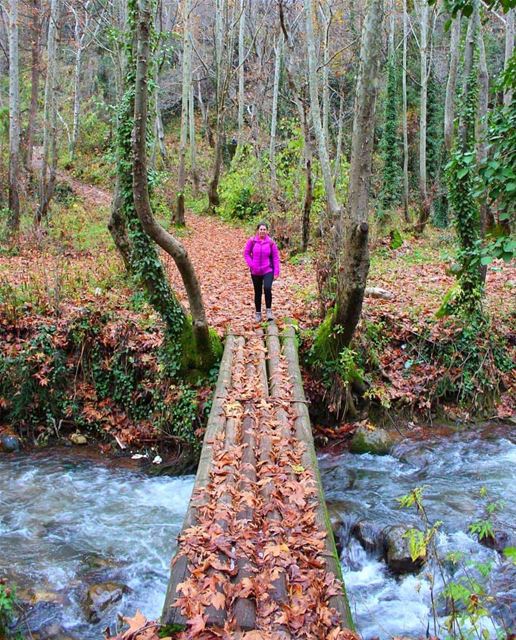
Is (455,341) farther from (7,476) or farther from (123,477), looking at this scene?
(7,476)

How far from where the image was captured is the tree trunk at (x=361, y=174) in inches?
268

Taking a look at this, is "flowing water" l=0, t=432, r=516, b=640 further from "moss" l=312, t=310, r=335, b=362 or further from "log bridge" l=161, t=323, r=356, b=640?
"moss" l=312, t=310, r=335, b=362

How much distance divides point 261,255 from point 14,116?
9.67 meters

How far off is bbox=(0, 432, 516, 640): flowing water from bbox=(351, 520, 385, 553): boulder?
8 cm

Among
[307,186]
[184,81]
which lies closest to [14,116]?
[184,81]

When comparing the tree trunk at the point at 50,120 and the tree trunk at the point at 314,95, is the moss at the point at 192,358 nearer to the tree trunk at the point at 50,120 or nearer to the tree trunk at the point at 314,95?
the tree trunk at the point at 314,95

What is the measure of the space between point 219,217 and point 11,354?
15.8 meters

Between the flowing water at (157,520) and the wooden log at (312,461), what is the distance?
951 millimetres

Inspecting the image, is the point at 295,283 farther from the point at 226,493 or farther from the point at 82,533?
the point at 226,493

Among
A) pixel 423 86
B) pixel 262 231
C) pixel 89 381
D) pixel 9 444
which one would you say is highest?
pixel 423 86

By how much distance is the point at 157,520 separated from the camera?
6.99 m

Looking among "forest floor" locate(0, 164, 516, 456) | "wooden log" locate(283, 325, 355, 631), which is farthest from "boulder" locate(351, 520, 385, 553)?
"forest floor" locate(0, 164, 516, 456)

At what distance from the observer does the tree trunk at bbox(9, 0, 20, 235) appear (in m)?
14.1

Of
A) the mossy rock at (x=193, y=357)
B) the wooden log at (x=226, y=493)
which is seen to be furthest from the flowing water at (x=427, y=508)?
the mossy rock at (x=193, y=357)
